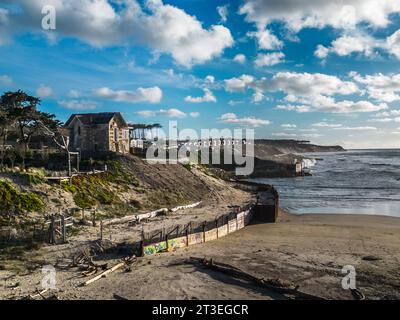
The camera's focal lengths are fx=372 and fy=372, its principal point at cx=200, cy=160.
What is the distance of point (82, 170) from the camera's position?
3975cm

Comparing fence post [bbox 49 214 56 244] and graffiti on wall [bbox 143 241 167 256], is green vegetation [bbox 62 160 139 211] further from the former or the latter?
graffiti on wall [bbox 143 241 167 256]

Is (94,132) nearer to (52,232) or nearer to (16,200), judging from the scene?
(16,200)

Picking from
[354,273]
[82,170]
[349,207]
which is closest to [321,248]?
[354,273]

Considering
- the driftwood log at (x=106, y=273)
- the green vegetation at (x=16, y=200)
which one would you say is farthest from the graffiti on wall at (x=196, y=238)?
the green vegetation at (x=16, y=200)

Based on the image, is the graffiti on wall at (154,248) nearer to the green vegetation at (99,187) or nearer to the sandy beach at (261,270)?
the sandy beach at (261,270)

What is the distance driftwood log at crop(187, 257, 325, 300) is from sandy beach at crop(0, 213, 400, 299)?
0.34 meters

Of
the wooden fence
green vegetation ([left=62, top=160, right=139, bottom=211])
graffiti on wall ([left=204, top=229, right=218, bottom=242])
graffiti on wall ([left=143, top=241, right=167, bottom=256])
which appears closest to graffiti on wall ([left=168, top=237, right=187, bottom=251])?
the wooden fence

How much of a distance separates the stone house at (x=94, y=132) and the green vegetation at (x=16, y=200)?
63.5ft

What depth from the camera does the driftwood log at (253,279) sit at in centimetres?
1613

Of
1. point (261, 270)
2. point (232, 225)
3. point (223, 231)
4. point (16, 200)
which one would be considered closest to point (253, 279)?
point (261, 270)

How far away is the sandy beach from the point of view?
54.1ft

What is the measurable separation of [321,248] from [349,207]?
72.7ft
